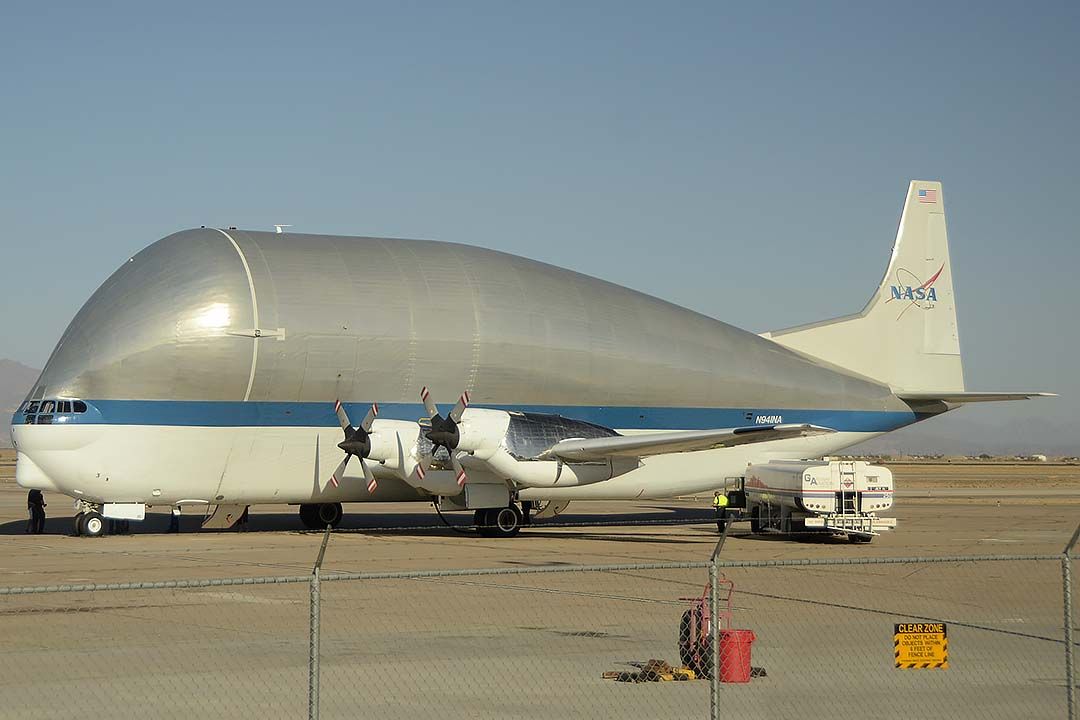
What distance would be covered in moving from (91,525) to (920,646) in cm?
2499

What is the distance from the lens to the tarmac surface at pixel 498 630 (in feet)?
40.7

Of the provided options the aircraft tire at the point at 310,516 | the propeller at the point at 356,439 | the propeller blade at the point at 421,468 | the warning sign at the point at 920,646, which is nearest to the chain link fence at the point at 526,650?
the warning sign at the point at 920,646

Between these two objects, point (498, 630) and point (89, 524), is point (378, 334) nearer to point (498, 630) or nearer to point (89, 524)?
point (89, 524)

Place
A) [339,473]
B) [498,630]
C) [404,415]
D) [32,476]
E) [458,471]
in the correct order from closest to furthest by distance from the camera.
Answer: [498,630] < [32,476] < [458,471] < [339,473] < [404,415]

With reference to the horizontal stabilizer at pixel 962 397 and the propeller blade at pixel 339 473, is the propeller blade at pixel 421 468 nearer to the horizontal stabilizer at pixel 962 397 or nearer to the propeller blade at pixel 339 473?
the propeller blade at pixel 339 473

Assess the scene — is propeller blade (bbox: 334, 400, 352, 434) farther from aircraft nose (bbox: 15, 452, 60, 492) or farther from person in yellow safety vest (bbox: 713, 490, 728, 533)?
person in yellow safety vest (bbox: 713, 490, 728, 533)

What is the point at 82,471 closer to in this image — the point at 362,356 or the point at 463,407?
the point at 362,356

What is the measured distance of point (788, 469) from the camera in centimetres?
3262

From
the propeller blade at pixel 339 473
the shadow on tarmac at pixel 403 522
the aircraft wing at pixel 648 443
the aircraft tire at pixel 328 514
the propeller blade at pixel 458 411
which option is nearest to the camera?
the propeller blade at pixel 458 411

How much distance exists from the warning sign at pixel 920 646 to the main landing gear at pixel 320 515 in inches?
1019

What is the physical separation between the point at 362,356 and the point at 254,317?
299cm

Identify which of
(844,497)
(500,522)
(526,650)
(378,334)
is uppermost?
(378,334)

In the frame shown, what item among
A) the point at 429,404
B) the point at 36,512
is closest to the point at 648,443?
the point at 429,404

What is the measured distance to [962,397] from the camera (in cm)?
4069
